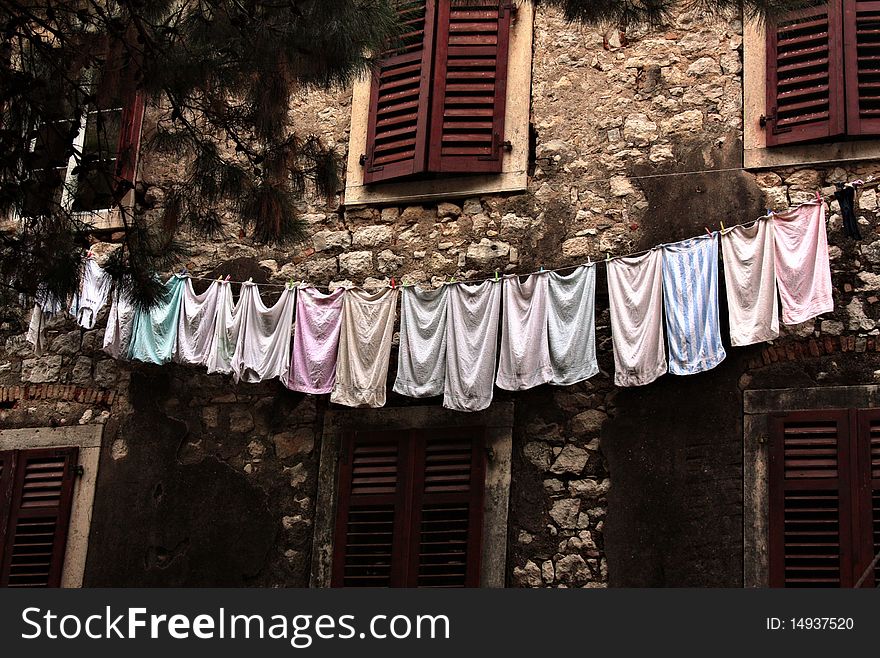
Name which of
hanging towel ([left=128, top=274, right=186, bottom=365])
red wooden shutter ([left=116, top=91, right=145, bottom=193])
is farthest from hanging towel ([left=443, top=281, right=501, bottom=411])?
red wooden shutter ([left=116, top=91, right=145, bottom=193])

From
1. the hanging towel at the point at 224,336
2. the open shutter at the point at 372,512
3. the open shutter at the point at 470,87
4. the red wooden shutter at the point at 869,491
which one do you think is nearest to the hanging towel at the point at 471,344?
the open shutter at the point at 372,512

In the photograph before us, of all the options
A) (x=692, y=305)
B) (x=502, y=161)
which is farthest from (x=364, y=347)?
(x=692, y=305)

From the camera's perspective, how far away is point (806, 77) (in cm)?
1040

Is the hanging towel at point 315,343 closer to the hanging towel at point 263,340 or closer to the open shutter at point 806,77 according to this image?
the hanging towel at point 263,340

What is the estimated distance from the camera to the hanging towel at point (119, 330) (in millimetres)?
11008

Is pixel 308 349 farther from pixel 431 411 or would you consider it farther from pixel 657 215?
pixel 657 215

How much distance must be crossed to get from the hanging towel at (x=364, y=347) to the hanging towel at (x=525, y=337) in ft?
2.67

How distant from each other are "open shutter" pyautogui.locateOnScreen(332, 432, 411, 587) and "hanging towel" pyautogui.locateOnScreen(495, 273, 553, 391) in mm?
967

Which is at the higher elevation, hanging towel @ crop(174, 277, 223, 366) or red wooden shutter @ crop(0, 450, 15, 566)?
hanging towel @ crop(174, 277, 223, 366)

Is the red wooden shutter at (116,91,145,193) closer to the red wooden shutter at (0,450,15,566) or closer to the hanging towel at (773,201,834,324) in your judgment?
the red wooden shutter at (0,450,15,566)

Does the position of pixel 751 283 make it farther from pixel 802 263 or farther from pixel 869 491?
pixel 869 491

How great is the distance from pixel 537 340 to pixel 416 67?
8.26 feet

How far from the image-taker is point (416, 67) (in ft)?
37.3

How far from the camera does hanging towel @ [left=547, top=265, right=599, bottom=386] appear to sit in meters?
9.97
